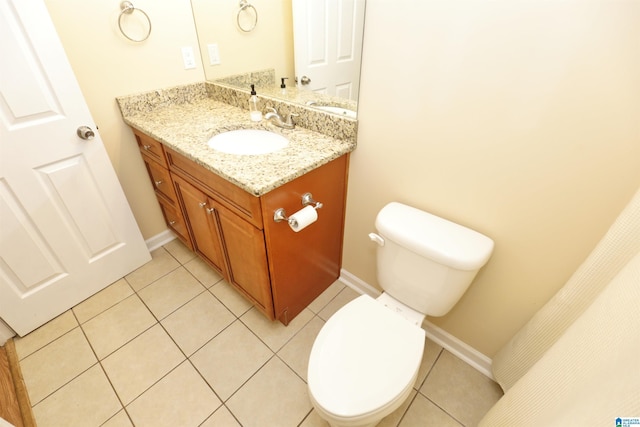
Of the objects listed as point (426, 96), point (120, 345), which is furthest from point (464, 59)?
point (120, 345)

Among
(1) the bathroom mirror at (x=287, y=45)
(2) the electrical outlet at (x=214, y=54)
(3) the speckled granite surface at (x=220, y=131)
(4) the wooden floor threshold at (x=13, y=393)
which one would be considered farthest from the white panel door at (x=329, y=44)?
(4) the wooden floor threshold at (x=13, y=393)

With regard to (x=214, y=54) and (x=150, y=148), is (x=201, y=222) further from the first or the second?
(x=214, y=54)

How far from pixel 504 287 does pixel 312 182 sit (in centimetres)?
82

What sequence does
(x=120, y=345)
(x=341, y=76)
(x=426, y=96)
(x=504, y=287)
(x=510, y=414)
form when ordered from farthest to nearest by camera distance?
1. (x=120, y=345)
2. (x=341, y=76)
3. (x=504, y=287)
4. (x=426, y=96)
5. (x=510, y=414)

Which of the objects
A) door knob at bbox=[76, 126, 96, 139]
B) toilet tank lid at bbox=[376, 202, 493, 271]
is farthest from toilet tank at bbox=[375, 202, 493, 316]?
door knob at bbox=[76, 126, 96, 139]

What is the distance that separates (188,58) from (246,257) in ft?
4.00

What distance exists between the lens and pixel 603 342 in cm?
55

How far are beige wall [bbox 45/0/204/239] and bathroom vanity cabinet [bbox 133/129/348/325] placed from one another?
0.12 m

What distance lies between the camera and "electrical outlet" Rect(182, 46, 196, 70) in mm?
1596

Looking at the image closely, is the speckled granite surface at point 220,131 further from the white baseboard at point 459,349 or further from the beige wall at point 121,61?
the white baseboard at point 459,349

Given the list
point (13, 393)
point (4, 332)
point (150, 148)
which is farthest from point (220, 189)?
point (4, 332)

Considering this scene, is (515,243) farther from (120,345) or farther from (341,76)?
(120,345)

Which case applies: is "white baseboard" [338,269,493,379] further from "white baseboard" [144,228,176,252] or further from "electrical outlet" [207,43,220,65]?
"electrical outlet" [207,43,220,65]

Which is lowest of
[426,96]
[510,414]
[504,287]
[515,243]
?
[510,414]
